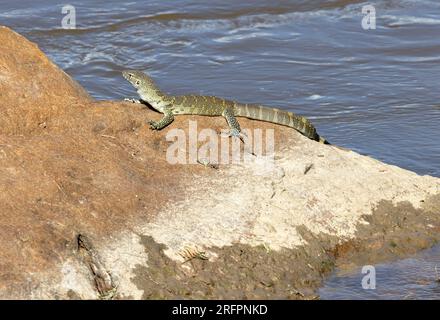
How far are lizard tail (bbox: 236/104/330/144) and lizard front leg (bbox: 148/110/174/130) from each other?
29.1 inches

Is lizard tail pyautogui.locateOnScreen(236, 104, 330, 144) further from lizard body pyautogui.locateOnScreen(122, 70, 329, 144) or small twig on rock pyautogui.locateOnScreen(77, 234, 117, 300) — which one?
small twig on rock pyautogui.locateOnScreen(77, 234, 117, 300)

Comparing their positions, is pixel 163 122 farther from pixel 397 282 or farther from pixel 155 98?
pixel 397 282

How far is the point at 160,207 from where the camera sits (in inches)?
270

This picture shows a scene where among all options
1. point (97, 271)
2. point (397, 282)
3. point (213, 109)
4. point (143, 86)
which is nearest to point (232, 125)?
point (213, 109)

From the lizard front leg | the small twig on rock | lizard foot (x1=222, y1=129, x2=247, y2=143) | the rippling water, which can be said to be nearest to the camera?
the small twig on rock

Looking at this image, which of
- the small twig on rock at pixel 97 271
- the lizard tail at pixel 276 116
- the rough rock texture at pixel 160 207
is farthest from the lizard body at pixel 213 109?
the small twig on rock at pixel 97 271

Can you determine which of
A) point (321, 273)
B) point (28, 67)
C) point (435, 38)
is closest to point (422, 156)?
point (321, 273)

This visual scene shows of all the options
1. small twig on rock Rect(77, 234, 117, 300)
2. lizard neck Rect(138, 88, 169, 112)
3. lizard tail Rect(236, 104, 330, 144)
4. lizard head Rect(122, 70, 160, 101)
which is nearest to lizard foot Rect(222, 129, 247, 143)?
lizard tail Rect(236, 104, 330, 144)

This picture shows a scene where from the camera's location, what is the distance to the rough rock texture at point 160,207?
6.22 m

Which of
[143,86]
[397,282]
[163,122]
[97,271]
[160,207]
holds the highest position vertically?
[143,86]

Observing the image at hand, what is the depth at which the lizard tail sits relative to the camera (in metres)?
8.56

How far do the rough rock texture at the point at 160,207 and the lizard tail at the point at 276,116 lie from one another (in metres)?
0.18

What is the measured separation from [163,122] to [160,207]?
1314mm
